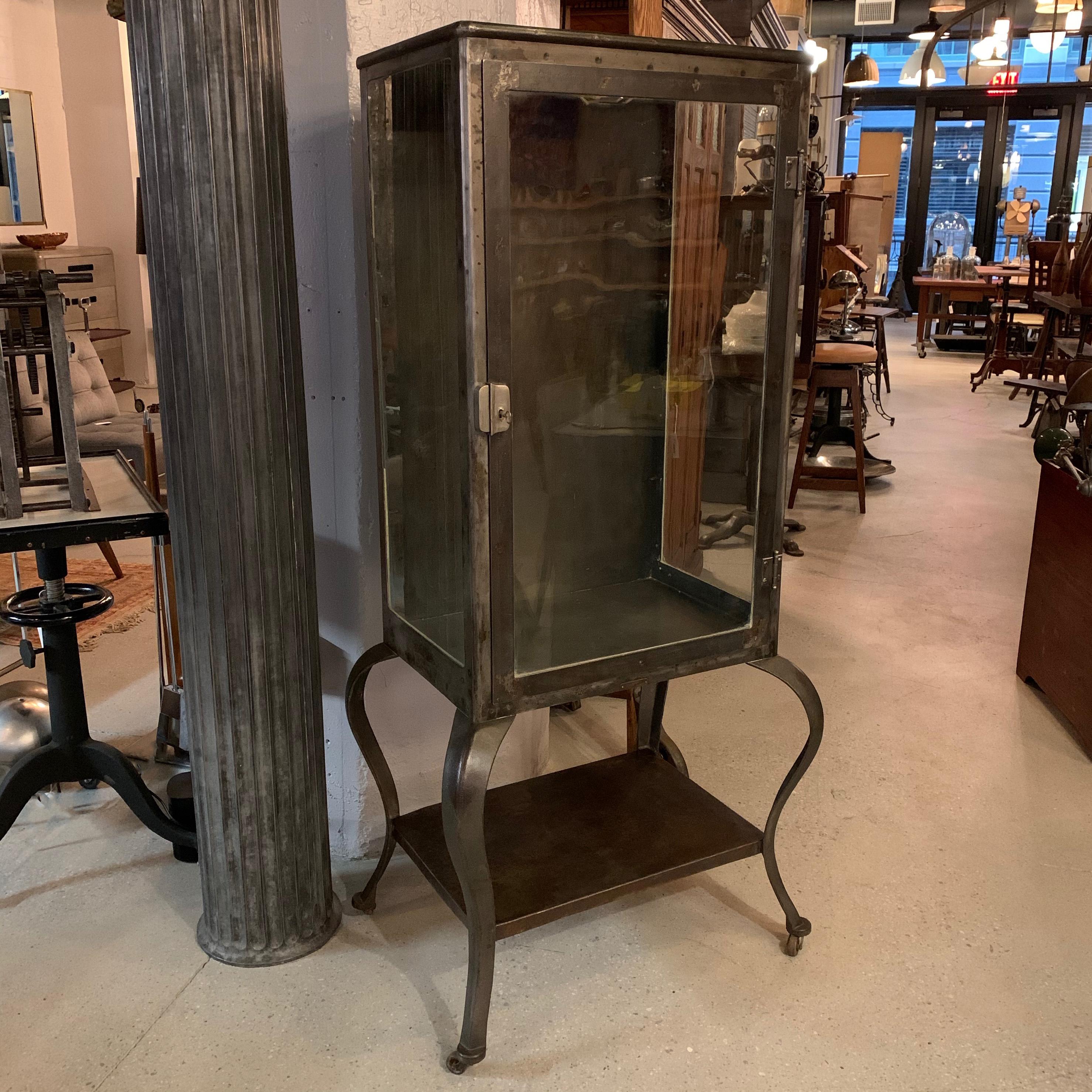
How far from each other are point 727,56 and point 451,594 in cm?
87

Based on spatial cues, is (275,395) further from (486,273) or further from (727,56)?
(727,56)

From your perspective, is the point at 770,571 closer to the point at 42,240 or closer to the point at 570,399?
the point at 570,399

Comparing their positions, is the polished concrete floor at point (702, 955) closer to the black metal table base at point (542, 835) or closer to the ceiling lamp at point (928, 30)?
the black metal table base at point (542, 835)

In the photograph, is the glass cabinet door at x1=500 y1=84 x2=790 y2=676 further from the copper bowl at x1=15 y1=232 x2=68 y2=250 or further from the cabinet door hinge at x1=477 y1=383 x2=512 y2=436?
the copper bowl at x1=15 y1=232 x2=68 y2=250

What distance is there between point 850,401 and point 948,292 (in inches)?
224

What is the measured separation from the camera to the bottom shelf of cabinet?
5.95ft

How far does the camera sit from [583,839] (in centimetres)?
198

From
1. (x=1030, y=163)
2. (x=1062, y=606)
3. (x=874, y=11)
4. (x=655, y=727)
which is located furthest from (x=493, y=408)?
(x=1030, y=163)

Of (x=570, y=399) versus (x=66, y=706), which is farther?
Result: (x=66, y=706)

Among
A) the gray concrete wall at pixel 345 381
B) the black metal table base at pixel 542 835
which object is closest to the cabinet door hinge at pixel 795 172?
the gray concrete wall at pixel 345 381

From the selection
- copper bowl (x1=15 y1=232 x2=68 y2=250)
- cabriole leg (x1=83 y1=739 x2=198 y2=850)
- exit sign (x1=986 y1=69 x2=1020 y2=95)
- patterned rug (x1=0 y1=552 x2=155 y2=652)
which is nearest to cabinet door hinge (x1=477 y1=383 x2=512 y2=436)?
cabriole leg (x1=83 y1=739 x2=198 y2=850)

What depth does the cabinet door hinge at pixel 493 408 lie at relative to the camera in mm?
1480

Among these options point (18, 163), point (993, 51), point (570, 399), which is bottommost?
point (570, 399)

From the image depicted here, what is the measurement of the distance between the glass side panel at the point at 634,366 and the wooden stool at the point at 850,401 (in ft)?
9.41
